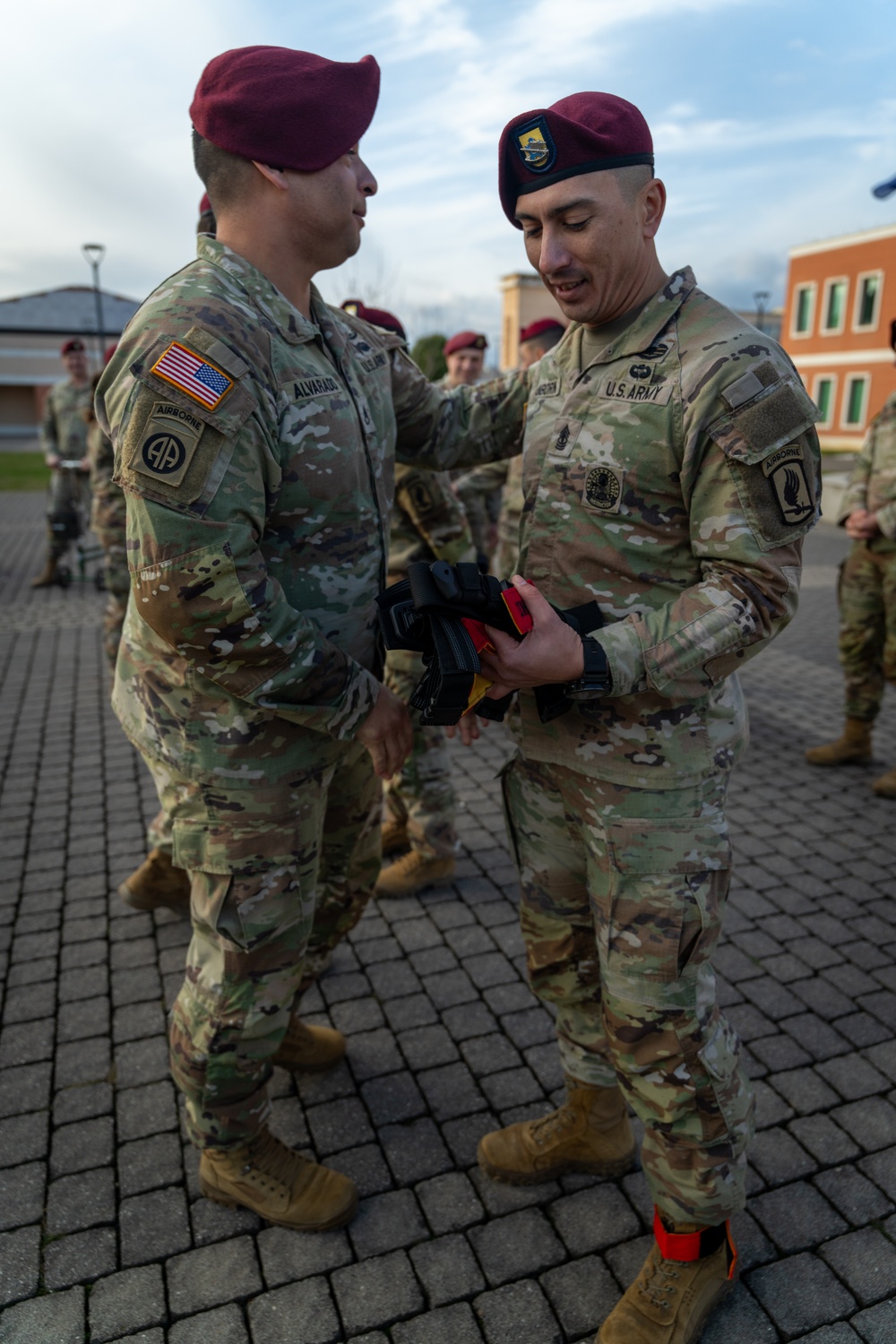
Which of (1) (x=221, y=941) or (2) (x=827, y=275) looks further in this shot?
(2) (x=827, y=275)

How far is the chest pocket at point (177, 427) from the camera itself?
6.23 feet

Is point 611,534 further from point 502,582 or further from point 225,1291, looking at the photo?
point 225,1291

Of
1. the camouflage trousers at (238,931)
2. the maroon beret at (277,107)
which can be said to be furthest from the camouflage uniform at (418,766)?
the maroon beret at (277,107)

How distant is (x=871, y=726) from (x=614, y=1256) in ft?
13.3

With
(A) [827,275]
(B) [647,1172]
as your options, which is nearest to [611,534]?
(B) [647,1172]

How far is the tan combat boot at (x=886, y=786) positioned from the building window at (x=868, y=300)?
3559 centimetres

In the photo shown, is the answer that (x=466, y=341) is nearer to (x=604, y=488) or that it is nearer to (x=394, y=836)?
(x=394, y=836)

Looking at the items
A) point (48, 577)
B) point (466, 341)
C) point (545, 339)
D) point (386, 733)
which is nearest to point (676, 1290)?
point (386, 733)

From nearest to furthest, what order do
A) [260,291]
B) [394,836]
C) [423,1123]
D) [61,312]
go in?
[260,291]
[423,1123]
[394,836]
[61,312]

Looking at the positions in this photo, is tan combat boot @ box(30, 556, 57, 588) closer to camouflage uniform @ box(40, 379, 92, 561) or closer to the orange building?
camouflage uniform @ box(40, 379, 92, 561)

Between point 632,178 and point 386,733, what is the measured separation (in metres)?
1.33

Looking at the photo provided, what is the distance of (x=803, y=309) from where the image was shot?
3884 cm

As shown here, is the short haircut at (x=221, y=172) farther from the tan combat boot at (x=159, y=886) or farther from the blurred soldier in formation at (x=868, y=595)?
the blurred soldier in formation at (x=868, y=595)

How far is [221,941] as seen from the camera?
2.31m
